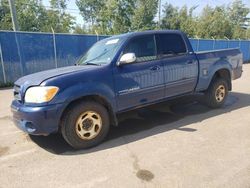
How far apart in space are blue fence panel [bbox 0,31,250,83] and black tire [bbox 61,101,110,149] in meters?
8.22

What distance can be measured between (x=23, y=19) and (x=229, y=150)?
95.8 feet

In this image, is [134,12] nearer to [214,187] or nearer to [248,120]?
[248,120]

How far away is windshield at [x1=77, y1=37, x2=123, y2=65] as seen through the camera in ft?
14.8

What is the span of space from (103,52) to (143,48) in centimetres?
78

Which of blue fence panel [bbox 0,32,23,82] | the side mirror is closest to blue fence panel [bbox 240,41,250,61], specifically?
blue fence panel [bbox 0,32,23,82]

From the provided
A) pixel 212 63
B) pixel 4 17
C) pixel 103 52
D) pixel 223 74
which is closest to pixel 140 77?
pixel 103 52

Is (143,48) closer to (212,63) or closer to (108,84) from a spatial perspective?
(108,84)

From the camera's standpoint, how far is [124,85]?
4398mm

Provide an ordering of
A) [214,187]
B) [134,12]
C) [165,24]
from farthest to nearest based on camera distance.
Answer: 1. [165,24]
2. [134,12]
3. [214,187]

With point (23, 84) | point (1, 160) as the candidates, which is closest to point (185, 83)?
point (23, 84)

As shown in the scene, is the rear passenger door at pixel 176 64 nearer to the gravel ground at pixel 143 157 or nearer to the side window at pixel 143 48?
the side window at pixel 143 48

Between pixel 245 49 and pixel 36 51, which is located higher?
pixel 36 51

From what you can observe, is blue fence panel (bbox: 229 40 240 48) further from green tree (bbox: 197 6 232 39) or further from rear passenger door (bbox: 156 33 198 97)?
rear passenger door (bbox: 156 33 198 97)

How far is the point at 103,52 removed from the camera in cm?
478
